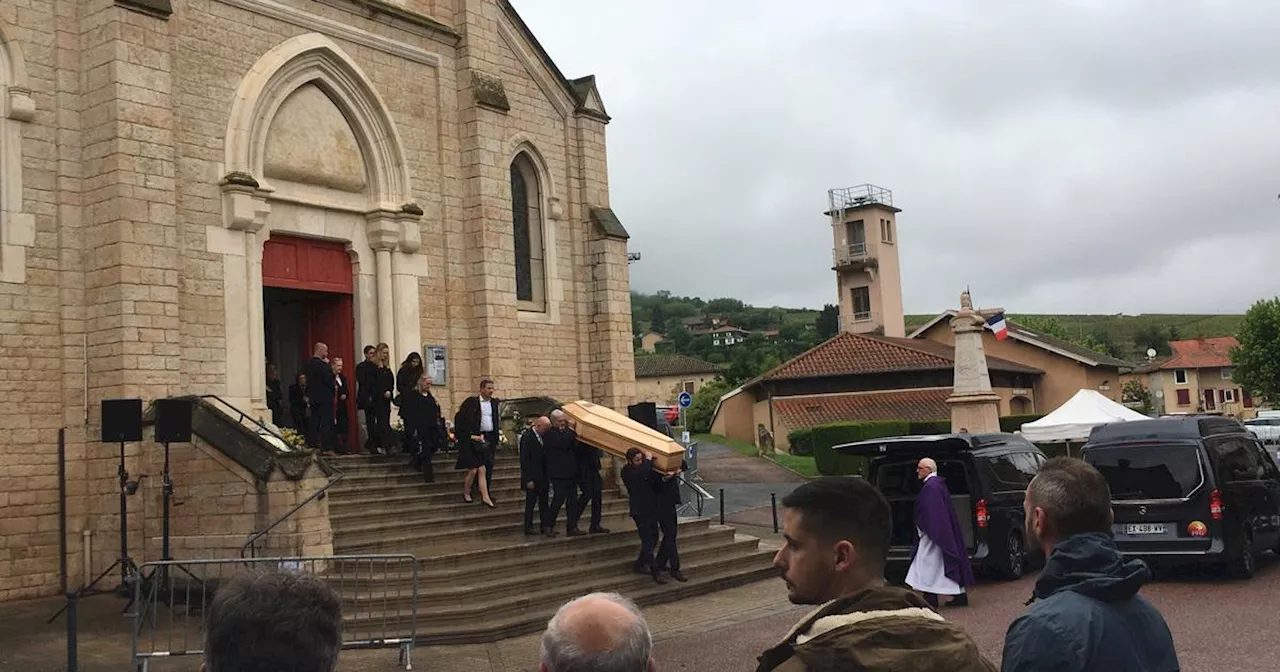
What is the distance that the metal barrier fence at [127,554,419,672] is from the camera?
9.46 meters

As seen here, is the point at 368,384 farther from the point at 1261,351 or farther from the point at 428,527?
the point at 1261,351

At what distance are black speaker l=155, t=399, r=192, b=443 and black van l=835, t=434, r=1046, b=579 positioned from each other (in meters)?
7.49

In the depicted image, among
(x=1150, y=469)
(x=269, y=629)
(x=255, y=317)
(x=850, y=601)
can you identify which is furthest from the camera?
(x=255, y=317)

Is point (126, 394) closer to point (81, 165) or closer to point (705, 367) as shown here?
point (81, 165)

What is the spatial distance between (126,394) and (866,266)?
56609mm

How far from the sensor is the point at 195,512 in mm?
12938

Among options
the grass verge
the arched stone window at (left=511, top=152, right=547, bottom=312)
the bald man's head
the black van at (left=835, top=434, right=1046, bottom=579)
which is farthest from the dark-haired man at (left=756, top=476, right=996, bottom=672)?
the grass verge

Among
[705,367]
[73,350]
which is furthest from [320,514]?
[705,367]

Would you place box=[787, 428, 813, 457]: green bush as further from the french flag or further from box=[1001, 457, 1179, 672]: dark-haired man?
box=[1001, 457, 1179, 672]: dark-haired man

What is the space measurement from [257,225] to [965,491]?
34.0 feet

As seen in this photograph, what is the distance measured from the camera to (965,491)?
1367 cm

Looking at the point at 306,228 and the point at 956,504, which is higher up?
the point at 306,228

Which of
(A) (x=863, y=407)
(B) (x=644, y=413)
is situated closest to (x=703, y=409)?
(A) (x=863, y=407)

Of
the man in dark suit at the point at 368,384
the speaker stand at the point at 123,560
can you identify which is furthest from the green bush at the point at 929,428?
the speaker stand at the point at 123,560
